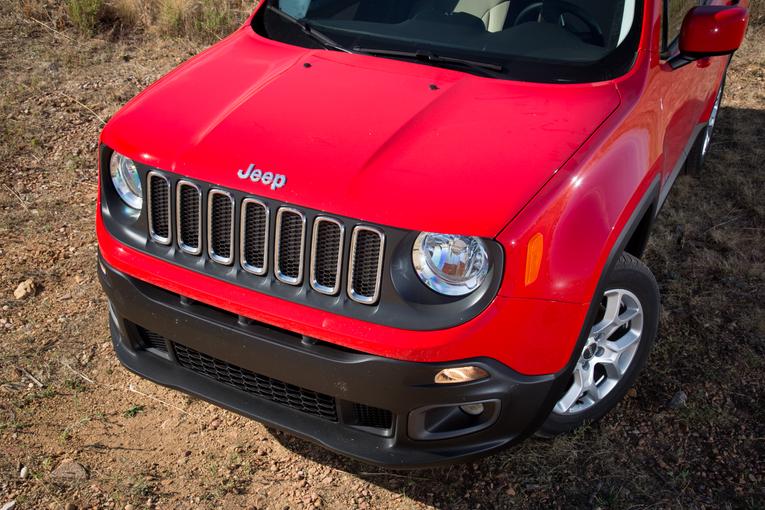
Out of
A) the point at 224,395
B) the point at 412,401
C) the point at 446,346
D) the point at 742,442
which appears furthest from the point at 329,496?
the point at 742,442

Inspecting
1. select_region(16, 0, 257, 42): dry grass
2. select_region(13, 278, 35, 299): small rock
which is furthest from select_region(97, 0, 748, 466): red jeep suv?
select_region(16, 0, 257, 42): dry grass

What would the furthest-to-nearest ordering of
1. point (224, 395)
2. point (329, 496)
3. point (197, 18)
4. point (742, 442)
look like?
point (197, 18), point (742, 442), point (329, 496), point (224, 395)

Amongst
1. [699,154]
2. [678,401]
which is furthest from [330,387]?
[699,154]

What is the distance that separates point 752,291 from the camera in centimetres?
414

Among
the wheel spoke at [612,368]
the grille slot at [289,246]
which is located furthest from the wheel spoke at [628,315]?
the grille slot at [289,246]

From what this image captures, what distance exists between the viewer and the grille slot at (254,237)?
2.38 meters

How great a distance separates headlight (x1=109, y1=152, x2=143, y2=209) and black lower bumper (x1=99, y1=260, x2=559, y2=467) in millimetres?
245

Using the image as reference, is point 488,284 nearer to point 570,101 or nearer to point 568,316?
point 568,316

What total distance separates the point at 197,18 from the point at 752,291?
515cm

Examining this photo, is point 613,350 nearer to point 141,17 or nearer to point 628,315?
point 628,315

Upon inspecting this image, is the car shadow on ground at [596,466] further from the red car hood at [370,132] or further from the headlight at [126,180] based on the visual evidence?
the headlight at [126,180]

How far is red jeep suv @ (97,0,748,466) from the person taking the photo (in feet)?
7.47

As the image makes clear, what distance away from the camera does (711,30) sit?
305 centimetres

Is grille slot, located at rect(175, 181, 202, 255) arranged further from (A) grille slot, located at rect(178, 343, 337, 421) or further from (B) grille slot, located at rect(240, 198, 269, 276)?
(A) grille slot, located at rect(178, 343, 337, 421)
